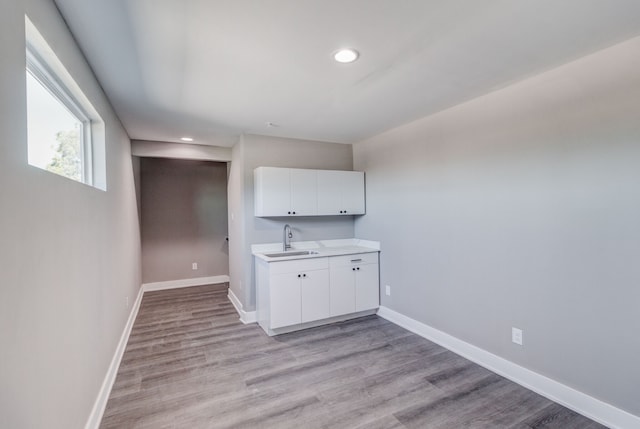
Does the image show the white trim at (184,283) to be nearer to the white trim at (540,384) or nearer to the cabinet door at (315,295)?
the cabinet door at (315,295)

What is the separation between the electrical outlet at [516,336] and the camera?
2.42m

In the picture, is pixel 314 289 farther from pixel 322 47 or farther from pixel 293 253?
pixel 322 47

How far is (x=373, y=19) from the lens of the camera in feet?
5.24

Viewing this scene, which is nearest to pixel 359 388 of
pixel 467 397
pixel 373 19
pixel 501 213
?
pixel 467 397

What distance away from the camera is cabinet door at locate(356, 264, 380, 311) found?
3830 mm

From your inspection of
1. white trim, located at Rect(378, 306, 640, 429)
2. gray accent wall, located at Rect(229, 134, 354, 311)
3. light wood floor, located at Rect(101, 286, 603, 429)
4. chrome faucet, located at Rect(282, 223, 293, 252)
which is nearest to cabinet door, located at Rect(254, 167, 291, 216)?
gray accent wall, located at Rect(229, 134, 354, 311)

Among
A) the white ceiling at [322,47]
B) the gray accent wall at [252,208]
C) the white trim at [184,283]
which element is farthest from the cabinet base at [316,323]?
the white trim at [184,283]

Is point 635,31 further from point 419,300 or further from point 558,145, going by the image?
point 419,300

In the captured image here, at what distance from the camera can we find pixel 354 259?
3.81m

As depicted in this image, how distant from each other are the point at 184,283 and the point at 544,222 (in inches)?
216

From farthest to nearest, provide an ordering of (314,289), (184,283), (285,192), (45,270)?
(184,283) < (285,192) < (314,289) < (45,270)

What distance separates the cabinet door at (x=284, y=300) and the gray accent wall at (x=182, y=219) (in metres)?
2.90

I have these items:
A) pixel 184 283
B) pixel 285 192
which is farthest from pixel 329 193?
pixel 184 283

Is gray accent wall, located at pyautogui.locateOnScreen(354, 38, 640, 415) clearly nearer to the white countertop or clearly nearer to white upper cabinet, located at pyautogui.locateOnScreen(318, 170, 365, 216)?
the white countertop
